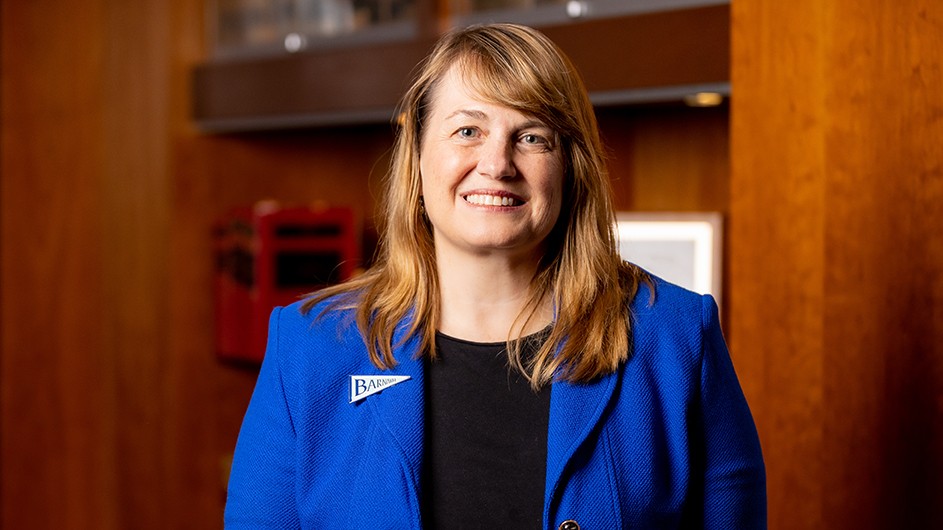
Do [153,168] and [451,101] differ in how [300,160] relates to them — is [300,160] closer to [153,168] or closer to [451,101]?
[153,168]

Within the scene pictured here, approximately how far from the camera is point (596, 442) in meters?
1.62

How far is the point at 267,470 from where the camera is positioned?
1.69m

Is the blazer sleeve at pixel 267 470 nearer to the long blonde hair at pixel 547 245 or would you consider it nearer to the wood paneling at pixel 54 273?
the long blonde hair at pixel 547 245

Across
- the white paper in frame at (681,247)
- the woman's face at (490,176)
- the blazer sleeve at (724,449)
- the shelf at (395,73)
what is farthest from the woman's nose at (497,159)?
the white paper in frame at (681,247)

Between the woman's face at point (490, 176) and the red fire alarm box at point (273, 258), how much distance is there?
2.21 m

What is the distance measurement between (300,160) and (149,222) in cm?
63

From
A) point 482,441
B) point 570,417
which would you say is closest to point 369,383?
point 482,441

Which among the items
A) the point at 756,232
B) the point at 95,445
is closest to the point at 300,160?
the point at 95,445

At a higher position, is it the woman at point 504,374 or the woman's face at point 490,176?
the woman's face at point 490,176

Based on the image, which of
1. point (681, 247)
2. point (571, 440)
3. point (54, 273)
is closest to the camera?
point (571, 440)

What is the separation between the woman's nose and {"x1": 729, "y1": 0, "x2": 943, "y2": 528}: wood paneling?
32.5 inches

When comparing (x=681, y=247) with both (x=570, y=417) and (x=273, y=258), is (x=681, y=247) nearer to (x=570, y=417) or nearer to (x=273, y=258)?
(x=273, y=258)

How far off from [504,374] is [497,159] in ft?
1.08

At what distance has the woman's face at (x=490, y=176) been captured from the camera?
164 cm
